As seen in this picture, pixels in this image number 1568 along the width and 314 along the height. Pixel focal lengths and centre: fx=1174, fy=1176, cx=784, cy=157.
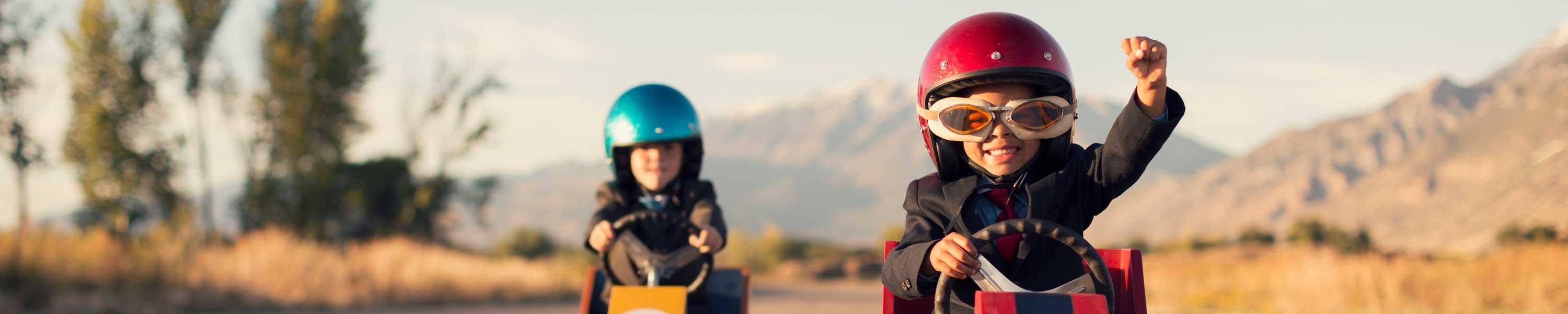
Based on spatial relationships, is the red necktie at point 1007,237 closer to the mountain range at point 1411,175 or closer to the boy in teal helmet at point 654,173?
the boy in teal helmet at point 654,173

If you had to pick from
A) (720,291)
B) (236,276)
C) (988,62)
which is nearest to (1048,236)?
(988,62)

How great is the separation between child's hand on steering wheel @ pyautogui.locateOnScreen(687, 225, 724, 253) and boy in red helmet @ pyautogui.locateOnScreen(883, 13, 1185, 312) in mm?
1932

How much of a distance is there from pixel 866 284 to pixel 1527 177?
95170 millimetres

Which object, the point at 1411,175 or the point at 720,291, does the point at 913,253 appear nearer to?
the point at 720,291

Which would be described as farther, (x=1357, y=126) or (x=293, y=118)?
(x=1357, y=126)

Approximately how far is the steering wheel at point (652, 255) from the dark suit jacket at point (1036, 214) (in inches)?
79.3

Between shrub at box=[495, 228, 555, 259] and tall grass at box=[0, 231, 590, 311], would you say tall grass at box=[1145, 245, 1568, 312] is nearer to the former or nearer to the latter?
tall grass at box=[0, 231, 590, 311]

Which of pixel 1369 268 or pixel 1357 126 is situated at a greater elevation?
pixel 1357 126

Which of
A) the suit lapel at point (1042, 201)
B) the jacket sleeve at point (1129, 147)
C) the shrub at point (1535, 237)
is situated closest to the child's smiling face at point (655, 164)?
the suit lapel at point (1042, 201)

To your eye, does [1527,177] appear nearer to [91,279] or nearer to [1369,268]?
[1369,268]

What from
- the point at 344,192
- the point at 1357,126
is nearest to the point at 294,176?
the point at 344,192

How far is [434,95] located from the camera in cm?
2850

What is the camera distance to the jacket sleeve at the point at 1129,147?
346 cm

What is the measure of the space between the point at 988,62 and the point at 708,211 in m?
2.89
